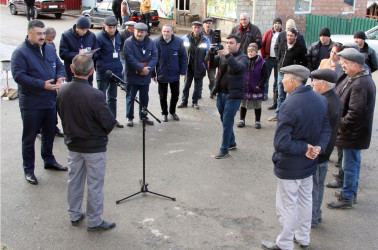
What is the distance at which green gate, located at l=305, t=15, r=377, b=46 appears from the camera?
682 inches

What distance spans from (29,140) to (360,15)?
2072 centimetres

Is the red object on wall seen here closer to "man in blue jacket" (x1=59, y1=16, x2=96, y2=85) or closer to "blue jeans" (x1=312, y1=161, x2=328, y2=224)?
"man in blue jacket" (x1=59, y1=16, x2=96, y2=85)

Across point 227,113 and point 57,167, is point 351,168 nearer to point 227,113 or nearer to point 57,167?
point 227,113

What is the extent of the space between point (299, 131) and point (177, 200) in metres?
2.12

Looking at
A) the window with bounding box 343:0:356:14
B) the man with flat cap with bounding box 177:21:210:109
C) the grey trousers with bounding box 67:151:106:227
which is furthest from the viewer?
the window with bounding box 343:0:356:14

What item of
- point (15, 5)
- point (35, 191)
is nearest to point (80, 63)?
point (35, 191)

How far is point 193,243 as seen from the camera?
445 cm

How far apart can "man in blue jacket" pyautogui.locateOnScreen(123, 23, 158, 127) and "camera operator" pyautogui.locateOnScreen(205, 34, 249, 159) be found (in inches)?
57.9

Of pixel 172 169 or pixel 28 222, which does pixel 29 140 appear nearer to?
pixel 28 222

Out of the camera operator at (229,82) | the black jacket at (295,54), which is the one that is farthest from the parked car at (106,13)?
the camera operator at (229,82)

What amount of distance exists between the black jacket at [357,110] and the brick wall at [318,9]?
14.1 meters

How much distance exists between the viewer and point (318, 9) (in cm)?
1994

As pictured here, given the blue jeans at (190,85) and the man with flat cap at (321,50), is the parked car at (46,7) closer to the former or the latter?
the blue jeans at (190,85)

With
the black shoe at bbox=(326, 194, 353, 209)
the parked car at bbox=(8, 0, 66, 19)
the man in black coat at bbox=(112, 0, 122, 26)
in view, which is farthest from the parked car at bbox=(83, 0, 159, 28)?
the black shoe at bbox=(326, 194, 353, 209)
